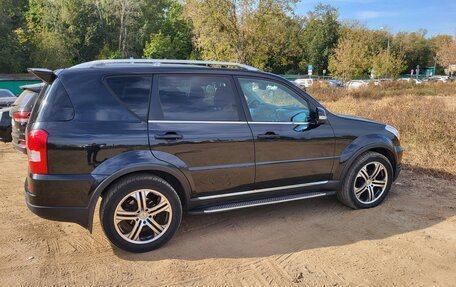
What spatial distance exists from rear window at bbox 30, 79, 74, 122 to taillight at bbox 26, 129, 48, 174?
0.48 ft

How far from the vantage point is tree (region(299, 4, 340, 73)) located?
67.7 meters

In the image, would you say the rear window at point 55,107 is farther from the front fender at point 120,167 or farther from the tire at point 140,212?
the tire at point 140,212

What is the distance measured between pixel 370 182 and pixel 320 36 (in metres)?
66.9

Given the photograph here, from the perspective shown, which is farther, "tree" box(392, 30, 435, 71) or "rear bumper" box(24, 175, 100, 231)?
"tree" box(392, 30, 435, 71)

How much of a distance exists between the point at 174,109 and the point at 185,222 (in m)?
1.46

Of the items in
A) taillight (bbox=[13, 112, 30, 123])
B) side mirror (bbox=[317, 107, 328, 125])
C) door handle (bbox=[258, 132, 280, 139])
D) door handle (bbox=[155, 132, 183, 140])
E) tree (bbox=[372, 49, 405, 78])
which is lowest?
taillight (bbox=[13, 112, 30, 123])

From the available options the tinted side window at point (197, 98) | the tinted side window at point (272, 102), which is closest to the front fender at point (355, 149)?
the tinted side window at point (272, 102)

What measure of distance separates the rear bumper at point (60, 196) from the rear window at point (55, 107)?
529mm

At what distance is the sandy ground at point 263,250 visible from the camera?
3.52 meters

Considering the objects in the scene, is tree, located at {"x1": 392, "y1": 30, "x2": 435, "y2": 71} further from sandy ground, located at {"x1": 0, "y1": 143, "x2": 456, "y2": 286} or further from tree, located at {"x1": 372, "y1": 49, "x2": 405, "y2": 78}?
sandy ground, located at {"x1": 0, "y1": 143, "x2": 456, "y2": 286}

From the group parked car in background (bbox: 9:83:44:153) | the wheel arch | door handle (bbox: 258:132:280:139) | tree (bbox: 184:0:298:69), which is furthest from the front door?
tree (bbox: 184:0:298:69)

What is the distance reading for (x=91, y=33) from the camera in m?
59.2

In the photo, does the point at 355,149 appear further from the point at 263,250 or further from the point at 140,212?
the point at 140,212

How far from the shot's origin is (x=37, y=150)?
3.54 meters
